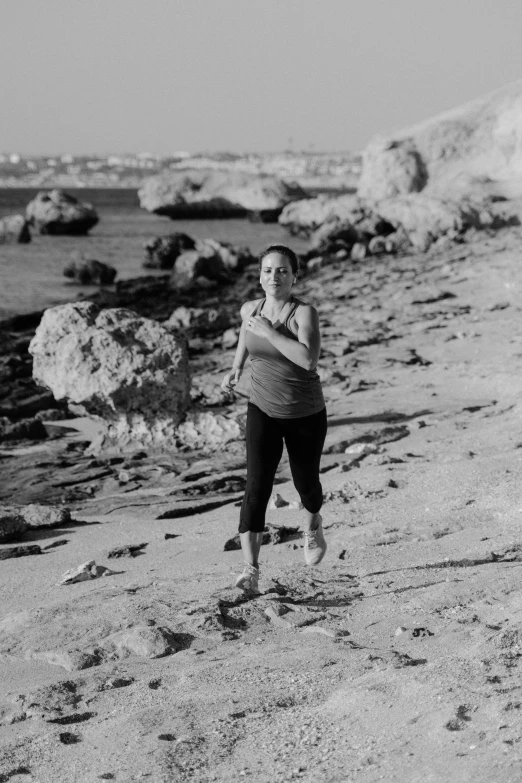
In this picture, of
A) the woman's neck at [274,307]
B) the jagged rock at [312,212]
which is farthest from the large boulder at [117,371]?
the jagged rock at [312,212]

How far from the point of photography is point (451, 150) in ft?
172

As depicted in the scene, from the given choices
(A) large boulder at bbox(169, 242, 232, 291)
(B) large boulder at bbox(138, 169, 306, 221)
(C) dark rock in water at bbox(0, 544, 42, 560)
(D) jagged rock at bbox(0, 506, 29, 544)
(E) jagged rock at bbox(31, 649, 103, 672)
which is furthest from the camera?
(B) large boulder at bbox(138, 169, 306, 221)

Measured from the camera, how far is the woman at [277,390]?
14.5ft

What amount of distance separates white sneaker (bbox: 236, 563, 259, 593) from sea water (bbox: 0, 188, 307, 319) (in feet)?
59.4

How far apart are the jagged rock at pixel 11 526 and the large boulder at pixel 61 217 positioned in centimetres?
4631

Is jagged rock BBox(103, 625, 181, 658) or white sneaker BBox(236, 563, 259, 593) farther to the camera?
white sneaker BBox(236, 563, 259, 593)

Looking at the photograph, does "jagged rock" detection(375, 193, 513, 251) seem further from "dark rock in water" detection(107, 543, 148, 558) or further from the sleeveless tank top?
the sleeveless tank top

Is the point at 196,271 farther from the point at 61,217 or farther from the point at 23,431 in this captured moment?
the point at 61,217

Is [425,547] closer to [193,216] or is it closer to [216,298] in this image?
[216,298]

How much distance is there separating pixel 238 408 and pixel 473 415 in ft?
8.12

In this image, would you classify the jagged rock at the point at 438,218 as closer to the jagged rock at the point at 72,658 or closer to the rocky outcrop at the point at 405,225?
the rocky outcrop at the point at 405,225

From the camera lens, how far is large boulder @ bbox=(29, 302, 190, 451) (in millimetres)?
8297

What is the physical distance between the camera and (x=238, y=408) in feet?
31.1

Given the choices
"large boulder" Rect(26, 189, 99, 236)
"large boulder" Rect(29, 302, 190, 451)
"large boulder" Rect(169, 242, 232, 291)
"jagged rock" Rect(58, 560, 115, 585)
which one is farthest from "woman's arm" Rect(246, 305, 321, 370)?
"large boulder" Rect(26, 189, 99, 236)
